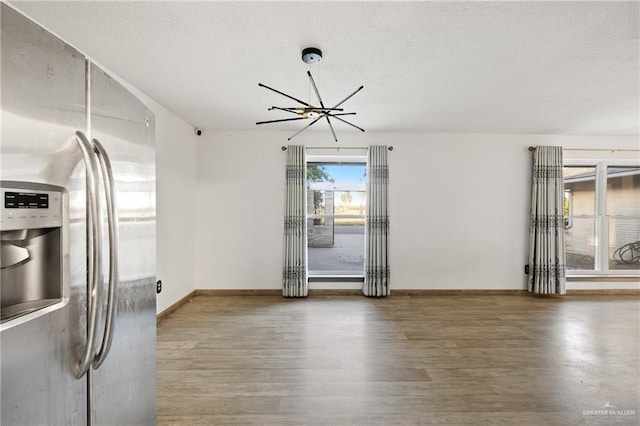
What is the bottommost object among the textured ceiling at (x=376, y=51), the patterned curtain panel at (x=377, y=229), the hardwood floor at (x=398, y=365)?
the hardwood floor at (x=398, y=365)

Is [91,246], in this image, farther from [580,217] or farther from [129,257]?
[580,217]

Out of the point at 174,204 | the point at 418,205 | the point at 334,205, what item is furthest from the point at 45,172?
the point at 418,205

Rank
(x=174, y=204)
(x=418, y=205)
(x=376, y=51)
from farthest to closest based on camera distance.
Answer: (x=418, y=205) → (x=174, y=204) → (x=376, y=51)

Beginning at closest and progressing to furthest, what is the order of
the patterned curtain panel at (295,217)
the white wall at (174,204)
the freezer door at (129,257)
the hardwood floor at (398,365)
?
1. the freezer door at (129,257)
2. the hardwood floor at (398,365)
3. the white wall at (174,204)
4. the patterned curtain panel at (295,217)

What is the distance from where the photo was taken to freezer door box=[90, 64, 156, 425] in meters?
0.87

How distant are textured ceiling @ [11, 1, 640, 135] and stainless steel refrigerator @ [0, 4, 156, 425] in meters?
1.28

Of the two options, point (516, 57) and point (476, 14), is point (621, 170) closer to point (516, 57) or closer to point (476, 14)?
point (516, 57)

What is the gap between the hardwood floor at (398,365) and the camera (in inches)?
72.4

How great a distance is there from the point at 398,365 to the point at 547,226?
11.9 ft

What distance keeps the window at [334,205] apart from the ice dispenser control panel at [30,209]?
13.1 feet

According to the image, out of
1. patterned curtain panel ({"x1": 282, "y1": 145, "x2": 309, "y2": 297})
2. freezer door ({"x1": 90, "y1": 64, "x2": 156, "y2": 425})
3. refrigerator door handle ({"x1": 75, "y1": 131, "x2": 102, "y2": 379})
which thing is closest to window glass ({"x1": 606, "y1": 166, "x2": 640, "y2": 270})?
patterned curtain panel ({"x1": 282, "y1": 145, "x2": 309, "y2": 297})

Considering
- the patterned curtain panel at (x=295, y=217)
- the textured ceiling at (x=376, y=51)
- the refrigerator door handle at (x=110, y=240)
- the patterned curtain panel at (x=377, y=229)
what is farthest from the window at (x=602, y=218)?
the refrigerator door handle at (x=110, y=240)

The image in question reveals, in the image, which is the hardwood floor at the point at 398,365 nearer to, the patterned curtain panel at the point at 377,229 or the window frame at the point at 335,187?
the patterned curtain panel at the point at 377,229

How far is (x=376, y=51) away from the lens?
2146 mm
